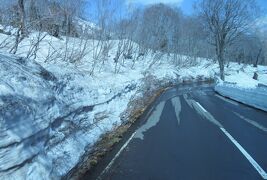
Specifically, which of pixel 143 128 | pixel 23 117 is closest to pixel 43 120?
pixel 23 117

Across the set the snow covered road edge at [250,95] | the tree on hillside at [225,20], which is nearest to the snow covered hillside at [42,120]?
the snow covered road edge at [250,95]

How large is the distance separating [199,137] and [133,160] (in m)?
3.31

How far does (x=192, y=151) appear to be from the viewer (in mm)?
8297

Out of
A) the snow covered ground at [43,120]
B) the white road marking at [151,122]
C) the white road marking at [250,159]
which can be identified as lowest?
the white road marking at [151,122]

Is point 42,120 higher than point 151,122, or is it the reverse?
point 42,120

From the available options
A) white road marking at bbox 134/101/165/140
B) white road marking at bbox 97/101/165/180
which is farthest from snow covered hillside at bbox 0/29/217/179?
white road marking at bbox 134/101/165/140

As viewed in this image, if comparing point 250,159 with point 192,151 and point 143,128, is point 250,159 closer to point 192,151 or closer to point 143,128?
point 192,151

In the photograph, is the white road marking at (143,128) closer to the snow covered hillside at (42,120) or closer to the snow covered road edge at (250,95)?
the snow covered hillside at (42,120)

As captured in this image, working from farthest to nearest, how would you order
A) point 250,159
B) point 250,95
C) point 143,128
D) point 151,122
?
1. point 250,95
2. point 151,122
3. point 143,128
4. point 250,159

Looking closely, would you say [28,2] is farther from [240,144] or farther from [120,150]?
[240,144]

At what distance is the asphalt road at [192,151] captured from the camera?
658cm

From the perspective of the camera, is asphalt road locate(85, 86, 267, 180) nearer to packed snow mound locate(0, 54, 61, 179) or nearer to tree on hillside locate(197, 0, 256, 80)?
packed snow mound locate(0, 54, 61, 179)

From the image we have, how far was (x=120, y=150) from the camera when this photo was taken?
8.25 meters

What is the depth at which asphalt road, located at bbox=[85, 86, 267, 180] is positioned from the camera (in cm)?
658
